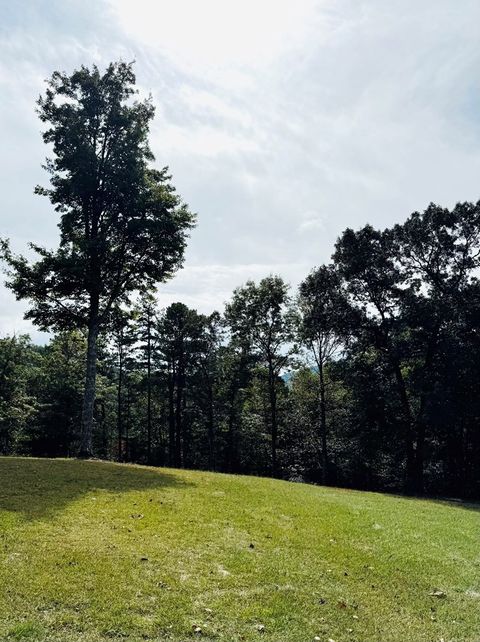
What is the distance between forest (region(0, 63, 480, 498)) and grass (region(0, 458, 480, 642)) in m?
11.4

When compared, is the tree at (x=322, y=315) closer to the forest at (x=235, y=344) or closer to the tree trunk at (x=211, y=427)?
the forest at (x=235, y=344)

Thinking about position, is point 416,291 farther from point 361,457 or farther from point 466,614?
point 466,614

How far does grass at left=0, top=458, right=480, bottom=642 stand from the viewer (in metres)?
5.55

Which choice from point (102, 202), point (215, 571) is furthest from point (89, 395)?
point (215, 571)

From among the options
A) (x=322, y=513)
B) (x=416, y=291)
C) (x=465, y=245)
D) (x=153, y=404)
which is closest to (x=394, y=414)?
(x=416, y=291)

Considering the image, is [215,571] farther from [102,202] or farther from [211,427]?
[211,427]

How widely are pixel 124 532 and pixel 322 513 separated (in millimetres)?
5746

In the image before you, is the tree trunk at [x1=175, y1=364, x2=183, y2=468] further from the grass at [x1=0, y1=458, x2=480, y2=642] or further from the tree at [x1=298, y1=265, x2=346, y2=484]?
the grass at [x1=0, y1=458, x2=480, y2=642]

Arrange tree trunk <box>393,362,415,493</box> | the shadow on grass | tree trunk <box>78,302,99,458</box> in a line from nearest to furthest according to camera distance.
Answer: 1. the shadow on grass
2. tree trunk <box>78,302,99,458</box>
3. tree trunk <box>393,362,415,493</box>

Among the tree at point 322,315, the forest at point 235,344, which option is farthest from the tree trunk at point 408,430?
the tree at point 322,315

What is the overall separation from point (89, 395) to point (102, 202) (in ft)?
29.5

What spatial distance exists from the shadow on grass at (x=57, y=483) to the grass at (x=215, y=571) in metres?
0.08

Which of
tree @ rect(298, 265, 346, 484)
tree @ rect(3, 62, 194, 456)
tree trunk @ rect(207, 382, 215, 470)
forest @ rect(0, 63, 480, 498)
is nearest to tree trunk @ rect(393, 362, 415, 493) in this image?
forest @ rect(0, 63, 480, 498)

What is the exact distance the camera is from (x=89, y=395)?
2081cm
